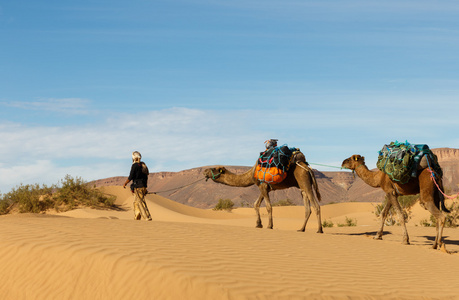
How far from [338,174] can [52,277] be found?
372ft

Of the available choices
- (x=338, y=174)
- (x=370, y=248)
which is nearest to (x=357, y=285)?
(x=370, y=248)

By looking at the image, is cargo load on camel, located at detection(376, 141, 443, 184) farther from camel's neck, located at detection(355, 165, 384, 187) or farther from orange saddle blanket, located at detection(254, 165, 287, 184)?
orange saddle blanket, located at detection(254, 165, 287, 184)

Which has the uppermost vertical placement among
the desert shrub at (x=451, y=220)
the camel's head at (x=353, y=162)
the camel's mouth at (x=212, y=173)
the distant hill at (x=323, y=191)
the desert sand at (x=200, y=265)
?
the distant hill at (x=323, y=191)

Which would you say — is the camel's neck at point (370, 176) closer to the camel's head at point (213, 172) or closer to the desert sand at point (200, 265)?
the desert sand at point (200, 265)

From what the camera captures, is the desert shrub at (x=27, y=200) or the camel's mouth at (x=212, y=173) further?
the desert shrub at (x=27, y=200)

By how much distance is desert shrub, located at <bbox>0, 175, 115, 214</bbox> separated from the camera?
1300 inches

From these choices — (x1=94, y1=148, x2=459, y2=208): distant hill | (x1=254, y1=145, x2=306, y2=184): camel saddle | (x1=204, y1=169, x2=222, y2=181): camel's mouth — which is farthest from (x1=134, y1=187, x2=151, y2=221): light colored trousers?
(x1=94, y1=148, x2=459, y2=208): distant hill

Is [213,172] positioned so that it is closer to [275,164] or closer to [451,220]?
[275,164]

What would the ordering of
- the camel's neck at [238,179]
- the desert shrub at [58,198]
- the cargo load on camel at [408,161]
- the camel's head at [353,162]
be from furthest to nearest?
the desert shrub at [58,198] → the camel's neck at [238,179] → the camel's head at [353,162] → the cargo load on camel at [408,161]

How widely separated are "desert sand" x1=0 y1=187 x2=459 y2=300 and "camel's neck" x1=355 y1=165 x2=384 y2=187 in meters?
2.49

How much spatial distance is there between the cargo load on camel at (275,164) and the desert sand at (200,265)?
2093 millimetres

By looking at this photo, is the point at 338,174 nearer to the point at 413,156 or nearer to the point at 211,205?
the point at 211,205

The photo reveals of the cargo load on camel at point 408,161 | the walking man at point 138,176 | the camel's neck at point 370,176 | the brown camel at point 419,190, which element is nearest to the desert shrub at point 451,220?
the camel's neck at point 370,176

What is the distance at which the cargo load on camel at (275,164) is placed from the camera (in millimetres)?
16344
